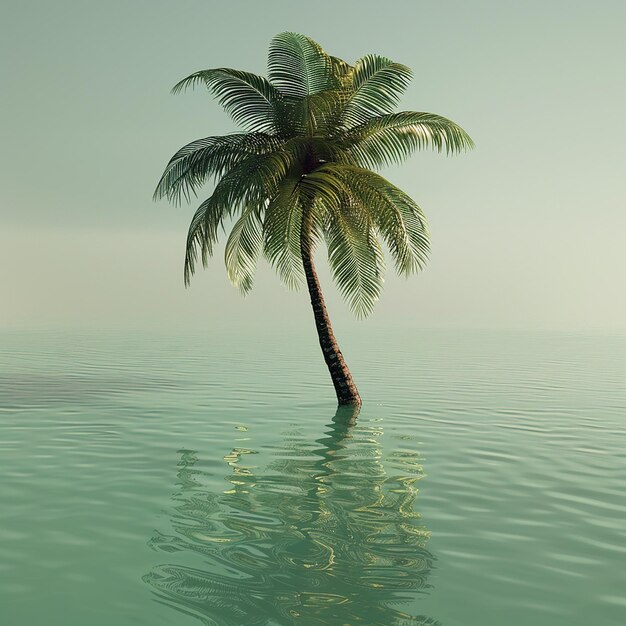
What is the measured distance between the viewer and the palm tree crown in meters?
22.7

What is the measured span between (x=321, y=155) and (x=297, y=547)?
17.1m

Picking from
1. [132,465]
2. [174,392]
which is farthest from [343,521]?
[174,392]

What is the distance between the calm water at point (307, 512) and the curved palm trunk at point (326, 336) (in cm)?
81

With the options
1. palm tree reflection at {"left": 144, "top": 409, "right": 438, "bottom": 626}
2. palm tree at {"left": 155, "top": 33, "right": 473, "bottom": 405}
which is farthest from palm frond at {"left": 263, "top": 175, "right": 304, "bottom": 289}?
palm tree reflection at {"left": 144, "top": 409, "right": 438, "bottom": 626}

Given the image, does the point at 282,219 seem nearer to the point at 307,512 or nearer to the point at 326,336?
the point at 326,336

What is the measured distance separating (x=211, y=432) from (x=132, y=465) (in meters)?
4.05

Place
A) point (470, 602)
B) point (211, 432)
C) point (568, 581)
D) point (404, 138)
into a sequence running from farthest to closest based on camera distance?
point (404, 138), point (211, 432), point (568, 581), point (470, 602)

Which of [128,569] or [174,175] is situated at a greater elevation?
[174,175]

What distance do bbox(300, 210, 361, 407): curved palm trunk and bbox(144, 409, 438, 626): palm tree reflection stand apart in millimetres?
9835

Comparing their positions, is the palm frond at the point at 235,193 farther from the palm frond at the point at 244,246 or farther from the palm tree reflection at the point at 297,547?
the palm tree reflection at the point at 297,547

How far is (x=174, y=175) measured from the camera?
83.1ft

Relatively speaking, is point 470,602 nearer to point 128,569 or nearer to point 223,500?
point 128,569

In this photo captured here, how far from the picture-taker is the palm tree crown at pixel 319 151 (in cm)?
2273

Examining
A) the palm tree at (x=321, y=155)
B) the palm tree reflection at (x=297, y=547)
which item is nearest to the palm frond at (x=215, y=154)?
the palm tree at (x=321, y=155)
